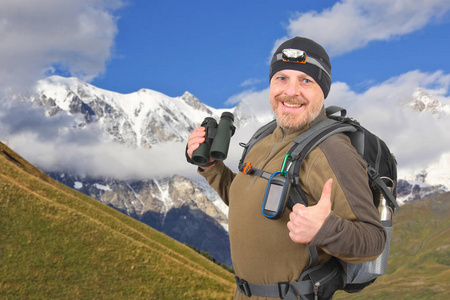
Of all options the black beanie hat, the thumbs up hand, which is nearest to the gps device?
the thumbs up hand

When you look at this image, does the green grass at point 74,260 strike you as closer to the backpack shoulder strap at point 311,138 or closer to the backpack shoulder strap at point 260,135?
the backpack shoulder strap at point 260,135

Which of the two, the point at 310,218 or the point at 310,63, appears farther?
the point at 310,63

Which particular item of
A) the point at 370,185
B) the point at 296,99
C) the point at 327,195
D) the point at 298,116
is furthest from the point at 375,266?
the point at 296,99

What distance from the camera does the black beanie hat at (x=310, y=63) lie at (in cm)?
540

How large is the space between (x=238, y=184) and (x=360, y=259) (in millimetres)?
1954

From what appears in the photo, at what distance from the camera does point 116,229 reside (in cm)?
2680

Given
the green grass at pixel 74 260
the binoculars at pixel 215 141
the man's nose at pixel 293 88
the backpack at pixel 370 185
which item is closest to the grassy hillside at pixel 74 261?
the green grass at pixel 74 260

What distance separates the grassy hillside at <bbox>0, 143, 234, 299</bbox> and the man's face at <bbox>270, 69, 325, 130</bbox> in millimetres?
18252

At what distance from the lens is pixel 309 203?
4898 millimetres

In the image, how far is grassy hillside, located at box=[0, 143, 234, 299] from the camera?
65.3ft

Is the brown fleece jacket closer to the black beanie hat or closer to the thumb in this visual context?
the thumb

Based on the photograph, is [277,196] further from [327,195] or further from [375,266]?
[375,266]

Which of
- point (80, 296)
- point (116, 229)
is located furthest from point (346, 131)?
point (116, 229)

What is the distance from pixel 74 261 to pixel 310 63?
64.8 ft
